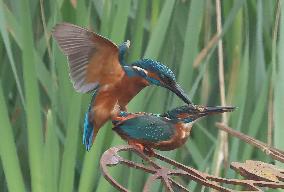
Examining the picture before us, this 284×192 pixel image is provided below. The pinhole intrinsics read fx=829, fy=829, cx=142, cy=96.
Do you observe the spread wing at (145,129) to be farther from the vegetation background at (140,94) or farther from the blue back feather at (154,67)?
the vegetation background at (140,94)

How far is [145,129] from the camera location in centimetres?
65

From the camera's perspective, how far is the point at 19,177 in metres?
1.10

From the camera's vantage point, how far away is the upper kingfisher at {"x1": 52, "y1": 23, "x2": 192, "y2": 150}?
2.08ft

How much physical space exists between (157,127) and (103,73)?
0.20 feet

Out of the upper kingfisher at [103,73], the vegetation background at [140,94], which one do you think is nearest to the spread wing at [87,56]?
the upper kingfisher at [103,73]

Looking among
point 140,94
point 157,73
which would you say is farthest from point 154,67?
point 140,94

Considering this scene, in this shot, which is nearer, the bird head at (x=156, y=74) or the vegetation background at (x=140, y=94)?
the bird head at (x=156, y=74)

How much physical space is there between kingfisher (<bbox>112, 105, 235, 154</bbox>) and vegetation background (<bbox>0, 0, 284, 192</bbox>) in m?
0.39

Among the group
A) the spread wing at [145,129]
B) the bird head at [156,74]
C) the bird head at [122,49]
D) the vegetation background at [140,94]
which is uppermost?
the bird head at [122,49]

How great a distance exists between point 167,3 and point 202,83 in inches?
8.4

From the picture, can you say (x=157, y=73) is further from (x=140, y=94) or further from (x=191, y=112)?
(x=140, y=94)

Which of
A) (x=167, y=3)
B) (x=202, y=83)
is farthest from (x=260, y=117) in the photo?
(x=167, y=3)

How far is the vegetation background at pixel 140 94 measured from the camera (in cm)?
108

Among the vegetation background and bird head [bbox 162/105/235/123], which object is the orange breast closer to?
bird head [bbox 162/105/235/123]
